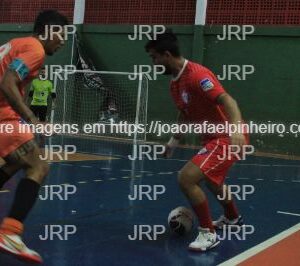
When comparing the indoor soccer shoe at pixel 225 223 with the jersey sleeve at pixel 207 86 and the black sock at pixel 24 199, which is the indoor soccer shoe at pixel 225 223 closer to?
the jersey sleeve at pixel 207 86

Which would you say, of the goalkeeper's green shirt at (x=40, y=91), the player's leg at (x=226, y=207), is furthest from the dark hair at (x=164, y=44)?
the goalkeeper's green shirt at (x=40, y=91)

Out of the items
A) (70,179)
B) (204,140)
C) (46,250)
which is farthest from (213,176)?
(70,179)

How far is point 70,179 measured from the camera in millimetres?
7367

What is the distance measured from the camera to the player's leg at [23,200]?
131 inches

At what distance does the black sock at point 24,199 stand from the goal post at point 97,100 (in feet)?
39.0

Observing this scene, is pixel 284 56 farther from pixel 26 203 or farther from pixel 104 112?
pixel 26 203

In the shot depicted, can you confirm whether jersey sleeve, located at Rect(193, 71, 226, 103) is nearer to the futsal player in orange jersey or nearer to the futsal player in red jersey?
the futsal player in red jersey

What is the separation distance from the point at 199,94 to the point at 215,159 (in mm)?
561

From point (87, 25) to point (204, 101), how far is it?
1346cm

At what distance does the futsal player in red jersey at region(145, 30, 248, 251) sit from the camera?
402cm

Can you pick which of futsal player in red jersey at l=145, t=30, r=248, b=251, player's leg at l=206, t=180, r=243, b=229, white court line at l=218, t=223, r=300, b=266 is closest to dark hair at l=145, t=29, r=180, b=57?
futsal player in red jersey at l=145, t=30, r=248, b=251

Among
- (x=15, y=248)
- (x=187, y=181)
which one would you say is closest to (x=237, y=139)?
(x=187, y=181)

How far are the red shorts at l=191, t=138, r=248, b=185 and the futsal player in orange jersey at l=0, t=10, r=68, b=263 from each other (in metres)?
1.29

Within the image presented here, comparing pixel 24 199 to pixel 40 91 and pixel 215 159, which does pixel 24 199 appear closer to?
pixel 215 159
